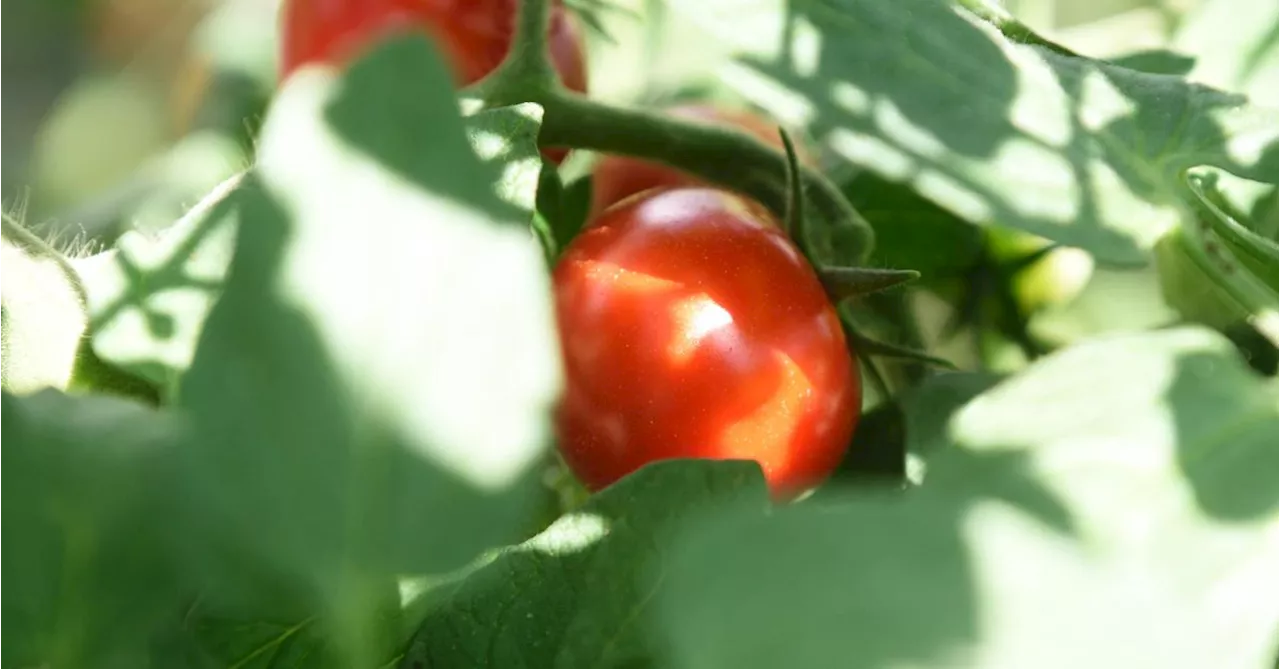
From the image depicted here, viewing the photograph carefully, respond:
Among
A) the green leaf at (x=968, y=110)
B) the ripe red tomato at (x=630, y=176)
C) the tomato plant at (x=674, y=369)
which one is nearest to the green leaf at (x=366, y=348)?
the tomato plant at (x=674, y=369)

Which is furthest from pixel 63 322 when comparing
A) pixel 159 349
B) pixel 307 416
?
pixel 307 416

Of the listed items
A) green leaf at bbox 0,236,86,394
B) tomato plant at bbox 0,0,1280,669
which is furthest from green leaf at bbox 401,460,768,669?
green leaf at bbox 0,236,86,394

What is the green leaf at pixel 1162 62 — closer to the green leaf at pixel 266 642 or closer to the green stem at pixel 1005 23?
the green stem at pixel 1005 23

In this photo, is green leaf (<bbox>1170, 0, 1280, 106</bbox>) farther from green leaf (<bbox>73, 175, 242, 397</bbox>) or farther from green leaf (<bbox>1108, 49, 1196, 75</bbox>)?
green leaf (<bbox>73, 175, 242, 397</bbox>)

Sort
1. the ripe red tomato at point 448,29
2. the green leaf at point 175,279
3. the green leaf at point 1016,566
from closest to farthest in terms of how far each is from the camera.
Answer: the green leaf at point 1016,566 < the green leaf at point 175,279 < the ripe red tomato at point 448,29

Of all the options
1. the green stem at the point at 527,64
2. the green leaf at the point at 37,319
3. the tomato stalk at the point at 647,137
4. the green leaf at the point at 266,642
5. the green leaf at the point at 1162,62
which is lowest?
the green leaf at the point at 266,642

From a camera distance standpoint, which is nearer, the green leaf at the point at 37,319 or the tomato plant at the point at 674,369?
the tomato plant at the point at 674,369

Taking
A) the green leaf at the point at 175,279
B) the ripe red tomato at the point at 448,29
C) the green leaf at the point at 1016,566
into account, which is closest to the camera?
the green leaf at the point at 1016,566

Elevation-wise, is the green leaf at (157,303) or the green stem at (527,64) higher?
the green stem at (527,64)
